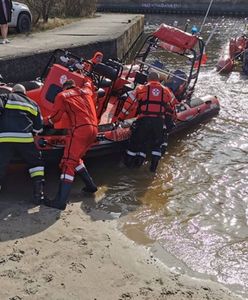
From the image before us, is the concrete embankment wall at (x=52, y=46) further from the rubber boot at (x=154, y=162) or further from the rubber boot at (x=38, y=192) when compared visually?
the rubber boot at (x=38, y=192)

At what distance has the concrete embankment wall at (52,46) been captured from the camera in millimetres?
10771

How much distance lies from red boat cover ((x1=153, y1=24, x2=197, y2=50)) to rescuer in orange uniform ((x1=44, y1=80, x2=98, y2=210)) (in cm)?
364

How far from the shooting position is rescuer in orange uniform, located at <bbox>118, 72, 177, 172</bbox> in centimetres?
740

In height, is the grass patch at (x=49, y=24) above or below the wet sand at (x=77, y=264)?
above

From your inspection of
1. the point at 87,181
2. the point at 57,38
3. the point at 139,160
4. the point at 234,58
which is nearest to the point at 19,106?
the point at 87,181

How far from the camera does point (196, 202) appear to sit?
668 centimetres

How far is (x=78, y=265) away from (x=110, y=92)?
3.91 metres

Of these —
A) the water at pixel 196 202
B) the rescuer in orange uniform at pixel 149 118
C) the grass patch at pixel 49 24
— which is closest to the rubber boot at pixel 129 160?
the rescuer in orange uniform at pixel 149 118

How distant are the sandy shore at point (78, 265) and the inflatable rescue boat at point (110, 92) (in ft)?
5.29

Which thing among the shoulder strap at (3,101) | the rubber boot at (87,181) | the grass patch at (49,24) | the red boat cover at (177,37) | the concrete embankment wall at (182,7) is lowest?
the concrete embankment wall at (182,7)

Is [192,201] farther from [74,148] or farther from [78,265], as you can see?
[78,265]

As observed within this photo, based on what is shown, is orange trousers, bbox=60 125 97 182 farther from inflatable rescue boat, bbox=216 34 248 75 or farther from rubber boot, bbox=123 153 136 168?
inflatable rescue boat, bbox=216 34 248 75

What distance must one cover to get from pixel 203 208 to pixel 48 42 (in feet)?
27.1

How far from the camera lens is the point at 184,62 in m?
16.4
